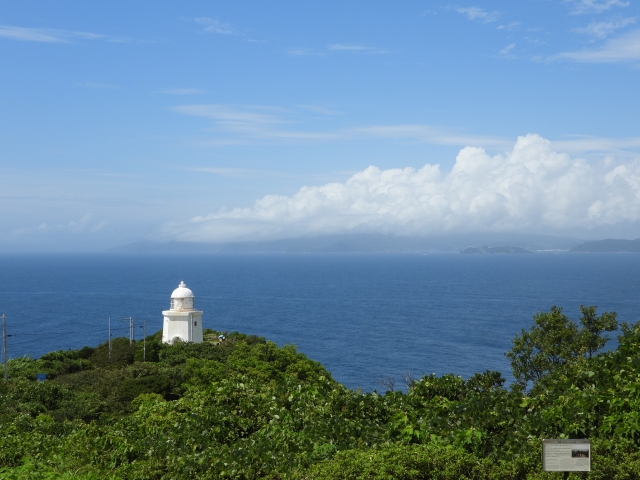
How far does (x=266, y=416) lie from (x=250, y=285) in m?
142

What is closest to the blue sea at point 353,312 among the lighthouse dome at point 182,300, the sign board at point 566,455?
the lighthouse dome at point 182,300

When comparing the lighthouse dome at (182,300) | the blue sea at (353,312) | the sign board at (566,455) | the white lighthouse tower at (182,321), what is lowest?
the blue sea at (353,312)

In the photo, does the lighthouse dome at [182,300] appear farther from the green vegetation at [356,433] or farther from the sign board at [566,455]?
the sign board at [566,455]

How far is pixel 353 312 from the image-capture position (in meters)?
101

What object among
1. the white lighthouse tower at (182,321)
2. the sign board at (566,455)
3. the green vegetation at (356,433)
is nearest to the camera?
the sign board at (566,455)

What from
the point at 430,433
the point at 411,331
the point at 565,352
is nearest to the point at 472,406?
the point at 430,433

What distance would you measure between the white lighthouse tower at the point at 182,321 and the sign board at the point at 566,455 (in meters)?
36.1

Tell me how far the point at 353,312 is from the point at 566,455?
93.5 metres

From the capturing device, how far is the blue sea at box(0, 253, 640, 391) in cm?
6462

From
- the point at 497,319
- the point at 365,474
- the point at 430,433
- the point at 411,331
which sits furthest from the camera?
the point at 497,319

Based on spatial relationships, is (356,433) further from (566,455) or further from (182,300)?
(182,300)

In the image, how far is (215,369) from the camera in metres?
30.4

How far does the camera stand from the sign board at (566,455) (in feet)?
25.0

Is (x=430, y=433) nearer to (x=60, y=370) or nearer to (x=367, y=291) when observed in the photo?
(x=60, y=370)
